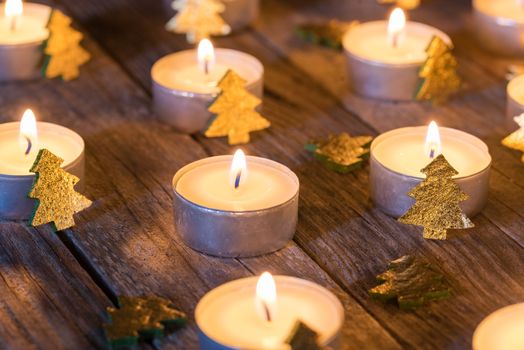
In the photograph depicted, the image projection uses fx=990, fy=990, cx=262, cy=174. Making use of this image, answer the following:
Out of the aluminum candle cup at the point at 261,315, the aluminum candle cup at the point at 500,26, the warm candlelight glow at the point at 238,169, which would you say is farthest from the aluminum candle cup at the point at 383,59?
the aluminum candle cup at the point at 261,315

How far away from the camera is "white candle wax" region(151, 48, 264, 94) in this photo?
1788mm

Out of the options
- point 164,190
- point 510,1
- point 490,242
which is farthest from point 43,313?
point 510,1

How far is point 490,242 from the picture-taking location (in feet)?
4.76

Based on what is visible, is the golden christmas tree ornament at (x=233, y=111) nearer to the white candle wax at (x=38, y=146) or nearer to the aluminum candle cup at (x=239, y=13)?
the white candle wax at (x=38, y=146)

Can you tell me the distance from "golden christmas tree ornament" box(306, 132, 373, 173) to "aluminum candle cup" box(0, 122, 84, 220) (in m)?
0.40

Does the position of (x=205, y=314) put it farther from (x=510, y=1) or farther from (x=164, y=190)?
(x=510, y=1)

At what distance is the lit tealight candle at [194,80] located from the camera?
5.68 feet

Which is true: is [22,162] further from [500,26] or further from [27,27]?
[500,26]

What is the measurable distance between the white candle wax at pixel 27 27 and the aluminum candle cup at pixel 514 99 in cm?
88

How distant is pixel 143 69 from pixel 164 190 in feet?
1.62

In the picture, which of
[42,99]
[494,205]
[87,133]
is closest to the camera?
[494,205]

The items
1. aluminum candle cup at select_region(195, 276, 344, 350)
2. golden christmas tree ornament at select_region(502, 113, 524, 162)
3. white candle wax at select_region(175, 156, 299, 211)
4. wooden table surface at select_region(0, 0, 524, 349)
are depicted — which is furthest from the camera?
golden christmas tree ornament at select_region(502, 113, 524, 162)

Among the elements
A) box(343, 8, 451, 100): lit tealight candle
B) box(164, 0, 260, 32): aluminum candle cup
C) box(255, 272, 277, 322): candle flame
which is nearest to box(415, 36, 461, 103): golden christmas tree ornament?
box(343, 8, 451, 100): lit tealight candle

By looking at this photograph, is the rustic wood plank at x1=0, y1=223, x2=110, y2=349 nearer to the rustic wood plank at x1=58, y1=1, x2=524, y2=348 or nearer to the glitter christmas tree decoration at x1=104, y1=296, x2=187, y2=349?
the glitter christmas tree decoration at x1=104, y1=296, x2=187, y2=349
